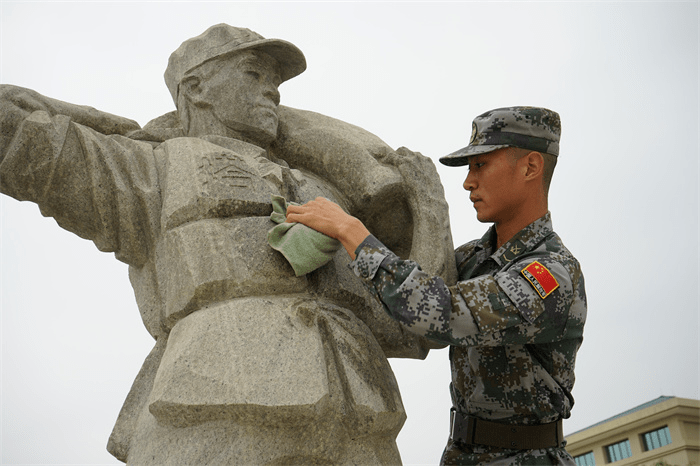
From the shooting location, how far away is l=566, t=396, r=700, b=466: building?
1035 centimetres

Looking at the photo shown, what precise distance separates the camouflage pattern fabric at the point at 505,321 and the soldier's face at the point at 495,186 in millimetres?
141

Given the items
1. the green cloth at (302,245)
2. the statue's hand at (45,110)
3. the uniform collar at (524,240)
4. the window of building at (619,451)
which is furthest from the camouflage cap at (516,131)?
the window of building at (619,451)

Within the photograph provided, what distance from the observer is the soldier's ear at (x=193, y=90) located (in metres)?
4.07

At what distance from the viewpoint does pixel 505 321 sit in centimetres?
273

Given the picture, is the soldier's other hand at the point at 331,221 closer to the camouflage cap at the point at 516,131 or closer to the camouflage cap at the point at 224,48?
the camouflage cap at the point at 516,131

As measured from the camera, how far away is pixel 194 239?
3.29m

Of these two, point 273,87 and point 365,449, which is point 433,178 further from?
point 365,449

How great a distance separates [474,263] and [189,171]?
1536 mm

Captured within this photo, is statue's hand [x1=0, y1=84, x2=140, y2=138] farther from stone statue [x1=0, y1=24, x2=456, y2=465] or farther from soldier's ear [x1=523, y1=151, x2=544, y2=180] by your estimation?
soldier's ear [x1=523, y1=151, x2=544, y2=180]

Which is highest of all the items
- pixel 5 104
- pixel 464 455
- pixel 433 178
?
pixel 5 104

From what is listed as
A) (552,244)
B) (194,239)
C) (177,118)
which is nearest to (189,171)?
(194,239)

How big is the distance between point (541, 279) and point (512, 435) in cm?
72

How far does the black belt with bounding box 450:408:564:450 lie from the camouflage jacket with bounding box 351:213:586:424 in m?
0.04

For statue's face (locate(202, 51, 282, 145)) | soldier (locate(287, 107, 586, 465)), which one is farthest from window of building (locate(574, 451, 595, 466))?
statue's face (locate(202, 51, 282, 145))
